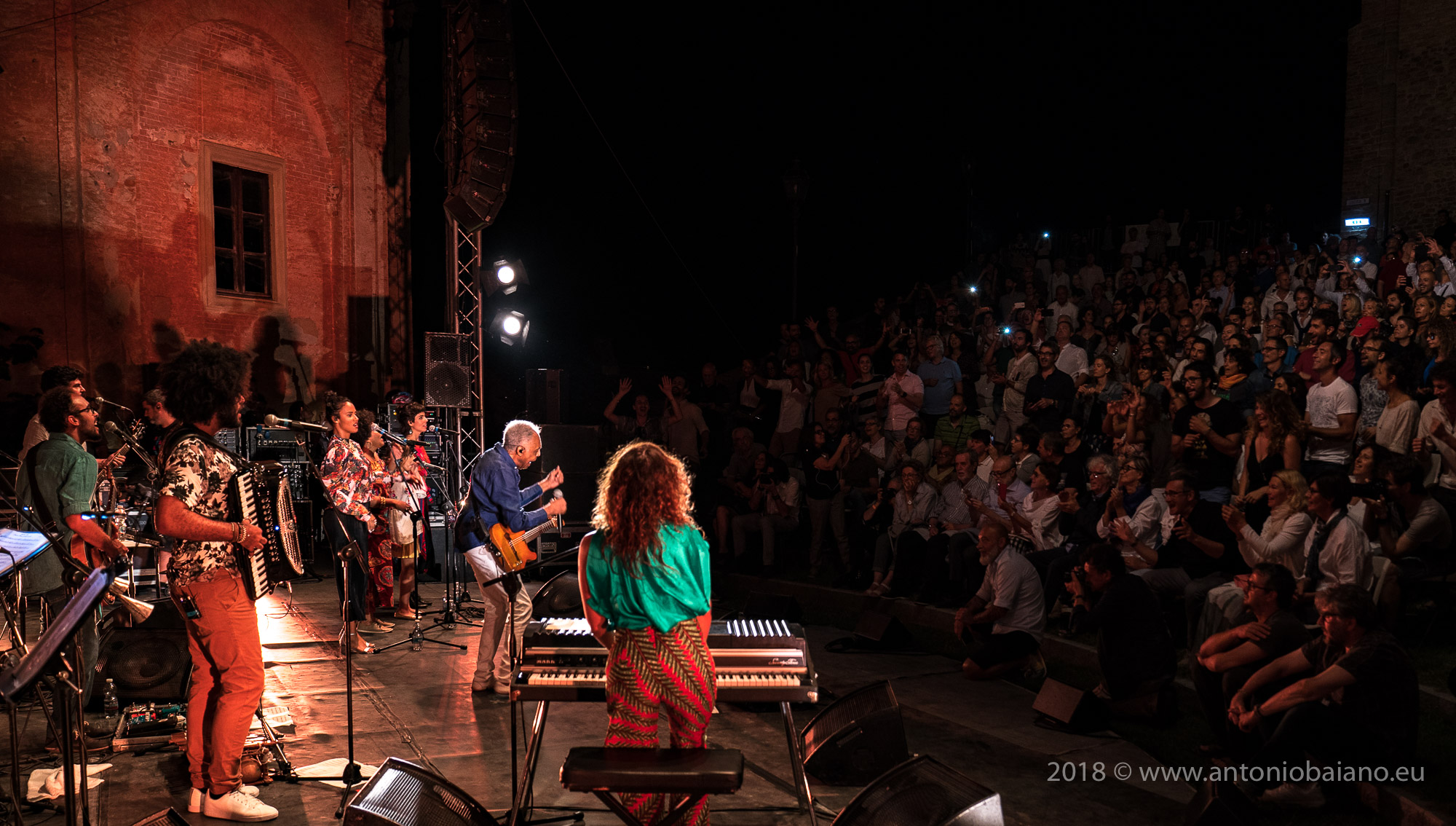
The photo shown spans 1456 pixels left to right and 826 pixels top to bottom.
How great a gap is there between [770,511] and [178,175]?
27.2ft

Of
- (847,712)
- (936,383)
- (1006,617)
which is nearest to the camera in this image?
(847,712)

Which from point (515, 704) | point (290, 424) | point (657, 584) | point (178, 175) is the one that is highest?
point (178, 175)

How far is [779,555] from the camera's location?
423 inches

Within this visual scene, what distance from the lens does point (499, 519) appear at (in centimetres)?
611

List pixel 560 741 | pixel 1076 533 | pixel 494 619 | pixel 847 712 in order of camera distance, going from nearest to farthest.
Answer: pixel 847 712 → pixel 560 741 → pixel 494 619 → pixel 1076 533

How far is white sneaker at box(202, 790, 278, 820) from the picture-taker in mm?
4301

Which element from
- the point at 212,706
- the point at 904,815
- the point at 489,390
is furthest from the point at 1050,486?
the point at 489,390

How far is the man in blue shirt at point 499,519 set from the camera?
6102mm

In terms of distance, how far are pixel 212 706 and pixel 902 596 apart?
20.1 ft

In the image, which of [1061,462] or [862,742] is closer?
[862,742]

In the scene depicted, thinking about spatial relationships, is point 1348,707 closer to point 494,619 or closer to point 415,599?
point 494,619

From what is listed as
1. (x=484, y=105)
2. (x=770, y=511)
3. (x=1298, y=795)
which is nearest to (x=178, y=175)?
(x=484, y=105)

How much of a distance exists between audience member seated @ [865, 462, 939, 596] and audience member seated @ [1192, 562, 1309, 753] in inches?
143

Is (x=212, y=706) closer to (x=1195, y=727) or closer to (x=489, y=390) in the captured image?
(x=1195, y=727)
